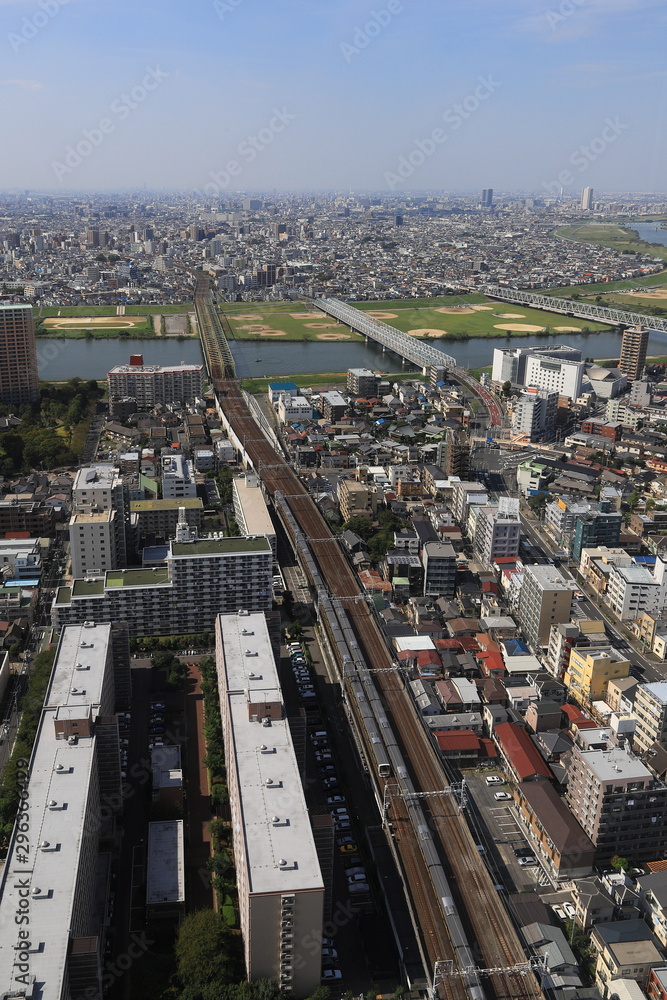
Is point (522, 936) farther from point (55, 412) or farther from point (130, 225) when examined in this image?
point (130, 225)

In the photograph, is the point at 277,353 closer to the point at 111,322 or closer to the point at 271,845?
the point at 111,322

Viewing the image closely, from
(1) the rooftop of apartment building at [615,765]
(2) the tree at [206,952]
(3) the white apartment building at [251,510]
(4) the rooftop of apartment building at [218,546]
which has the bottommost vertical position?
(2) the tree at [206,952]

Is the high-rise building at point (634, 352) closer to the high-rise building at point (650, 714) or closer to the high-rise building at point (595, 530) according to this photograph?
the high-rise building at point (595, 530)

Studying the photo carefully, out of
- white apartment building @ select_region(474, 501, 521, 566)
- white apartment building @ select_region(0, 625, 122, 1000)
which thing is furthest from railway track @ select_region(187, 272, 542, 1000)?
white apartment building @ select_region(0, 625, 122, 1000)

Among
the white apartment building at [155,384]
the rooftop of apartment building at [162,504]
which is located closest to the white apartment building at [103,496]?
the rooftop of apartment building at [162,504]

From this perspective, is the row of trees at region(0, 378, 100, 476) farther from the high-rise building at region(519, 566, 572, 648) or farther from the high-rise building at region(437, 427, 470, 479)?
the high-rise building at region(519, 566, 572, 648)

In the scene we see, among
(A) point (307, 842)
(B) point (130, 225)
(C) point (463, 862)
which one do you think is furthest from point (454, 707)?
(B) point (130, 225)
